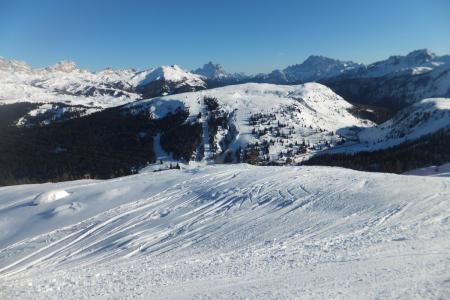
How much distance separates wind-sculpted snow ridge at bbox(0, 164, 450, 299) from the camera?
1279 cm

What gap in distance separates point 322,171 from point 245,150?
134934 mm

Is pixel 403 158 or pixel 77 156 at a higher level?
pixel 77 156

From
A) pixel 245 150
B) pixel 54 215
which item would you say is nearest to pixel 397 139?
pixel 245 150

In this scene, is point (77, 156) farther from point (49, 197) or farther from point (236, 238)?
Result: point (236, 238)

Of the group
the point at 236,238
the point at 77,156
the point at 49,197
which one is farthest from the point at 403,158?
the point at 77,156

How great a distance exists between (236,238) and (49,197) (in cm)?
1686

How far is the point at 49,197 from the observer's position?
94.3ft

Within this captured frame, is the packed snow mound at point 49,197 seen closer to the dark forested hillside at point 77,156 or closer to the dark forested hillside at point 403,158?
the dark forested hillside at point 403,158

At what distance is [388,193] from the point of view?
22609 mm

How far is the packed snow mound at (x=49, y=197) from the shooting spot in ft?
93.2

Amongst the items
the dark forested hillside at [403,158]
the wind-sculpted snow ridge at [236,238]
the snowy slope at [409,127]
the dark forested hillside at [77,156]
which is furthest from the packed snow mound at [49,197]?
the snowy slope at [409,127]

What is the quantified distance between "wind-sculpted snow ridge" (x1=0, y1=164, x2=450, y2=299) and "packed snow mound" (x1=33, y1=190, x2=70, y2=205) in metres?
0.64

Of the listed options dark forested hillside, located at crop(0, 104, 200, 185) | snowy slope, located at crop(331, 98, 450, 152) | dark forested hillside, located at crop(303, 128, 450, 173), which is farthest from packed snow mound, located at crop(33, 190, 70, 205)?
snowy slope, located at crop(331, 98, 450, 152)

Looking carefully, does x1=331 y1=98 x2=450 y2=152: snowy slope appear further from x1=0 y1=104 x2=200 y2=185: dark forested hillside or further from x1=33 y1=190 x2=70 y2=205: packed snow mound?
x1=33 y1=190 x2=70 y2=205: packed snow mound
